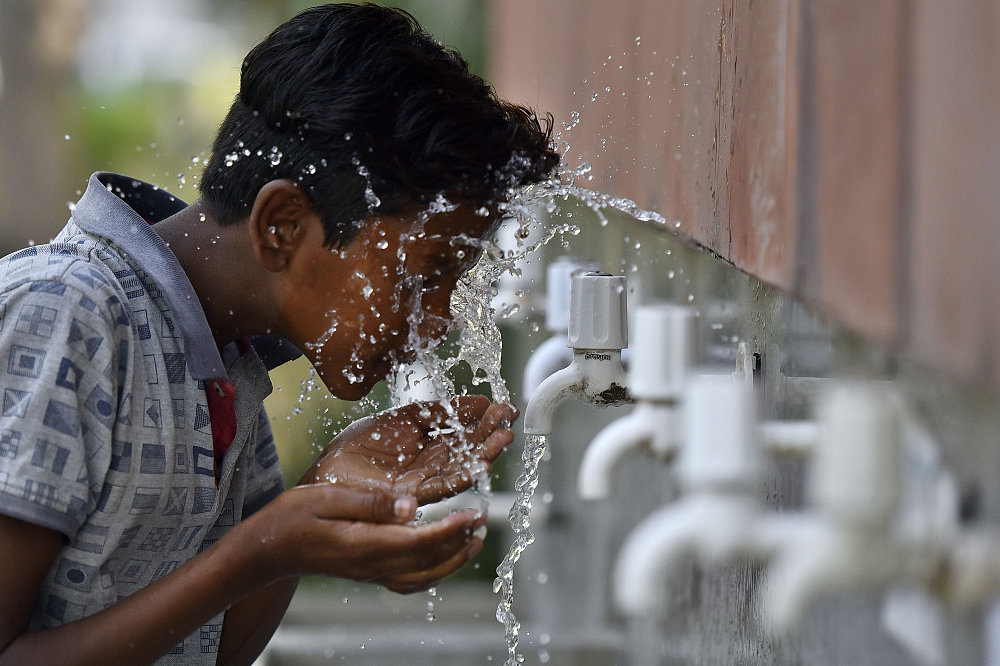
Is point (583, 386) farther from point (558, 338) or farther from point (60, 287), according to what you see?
point (558, 338)

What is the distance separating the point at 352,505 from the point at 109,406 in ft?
0.87

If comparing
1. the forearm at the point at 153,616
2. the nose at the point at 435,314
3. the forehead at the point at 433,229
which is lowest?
the forearm at the point at 153,616

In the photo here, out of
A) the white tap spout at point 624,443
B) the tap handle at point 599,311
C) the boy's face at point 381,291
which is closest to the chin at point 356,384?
the boy's face at point 381,291

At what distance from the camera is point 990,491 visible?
1.77 ft

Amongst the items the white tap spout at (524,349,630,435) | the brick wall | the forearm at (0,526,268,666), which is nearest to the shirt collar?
the forearm at (0,526,268,666)

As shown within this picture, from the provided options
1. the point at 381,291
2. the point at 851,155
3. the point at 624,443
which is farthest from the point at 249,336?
the point at 851,155

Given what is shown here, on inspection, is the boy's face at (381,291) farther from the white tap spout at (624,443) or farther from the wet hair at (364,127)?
the white tap spout at (624,443)

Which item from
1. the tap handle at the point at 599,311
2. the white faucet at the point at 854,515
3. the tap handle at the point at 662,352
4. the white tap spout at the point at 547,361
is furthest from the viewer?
the white tap spout at the point at 547,361

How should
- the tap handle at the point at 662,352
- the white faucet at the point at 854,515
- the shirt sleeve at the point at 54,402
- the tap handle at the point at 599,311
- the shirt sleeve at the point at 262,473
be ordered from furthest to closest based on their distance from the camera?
the shirt sleeve at the point at 262,473 < the tap handle at the point at 599,311 < the shirt sleeve at the point at 54,402 < the tap handle at the point at 662,352 < the white faucet at the point at 854,515

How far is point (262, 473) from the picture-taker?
4.76ft

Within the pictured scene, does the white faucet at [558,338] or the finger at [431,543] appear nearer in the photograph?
the finger at [431,543]

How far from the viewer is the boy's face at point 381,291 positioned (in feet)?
3.68

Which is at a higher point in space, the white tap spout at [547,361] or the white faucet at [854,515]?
the white tap spout at [547,361]

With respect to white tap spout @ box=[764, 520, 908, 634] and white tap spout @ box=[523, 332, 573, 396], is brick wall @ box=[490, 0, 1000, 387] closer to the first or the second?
white tap spout @ box=[764, 520, 908, 634]
